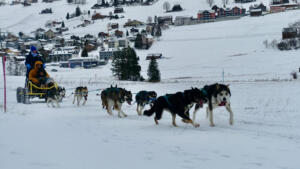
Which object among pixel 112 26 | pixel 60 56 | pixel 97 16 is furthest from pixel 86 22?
pixel 60 56

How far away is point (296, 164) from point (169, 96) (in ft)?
13.8

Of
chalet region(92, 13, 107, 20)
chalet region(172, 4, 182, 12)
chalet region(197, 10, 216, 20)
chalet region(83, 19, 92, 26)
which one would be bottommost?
chalet region(197, 10, 216, 20)

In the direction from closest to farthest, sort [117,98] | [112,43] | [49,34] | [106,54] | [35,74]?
[117,98]
[35,74]
[106,54]
[112,43]
[49,34]

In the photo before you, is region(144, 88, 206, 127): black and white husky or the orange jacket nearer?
region(144, 88, 206, 127): black and white husky

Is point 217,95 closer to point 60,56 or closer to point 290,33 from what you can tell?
point 290,33

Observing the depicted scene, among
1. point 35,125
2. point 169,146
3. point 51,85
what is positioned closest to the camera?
point 169,146

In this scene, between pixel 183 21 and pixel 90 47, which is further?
pixel 183 21

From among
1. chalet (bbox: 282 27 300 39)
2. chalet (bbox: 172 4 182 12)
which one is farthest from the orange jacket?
chalet (bbox: 172 4 182 12)

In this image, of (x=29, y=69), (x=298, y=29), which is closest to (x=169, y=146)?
(x=29, y=69)

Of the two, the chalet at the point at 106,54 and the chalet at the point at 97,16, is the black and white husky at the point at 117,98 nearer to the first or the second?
the chalet at the point at 106,54

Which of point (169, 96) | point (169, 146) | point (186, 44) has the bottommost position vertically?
point (169, 146)

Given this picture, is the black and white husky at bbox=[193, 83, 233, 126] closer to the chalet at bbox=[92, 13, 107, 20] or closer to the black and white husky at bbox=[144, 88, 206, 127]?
the black and white husky at bbox=[144, 88, 206, 127]

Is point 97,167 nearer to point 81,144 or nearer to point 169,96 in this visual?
point 81,144

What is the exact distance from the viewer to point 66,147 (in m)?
5.48
